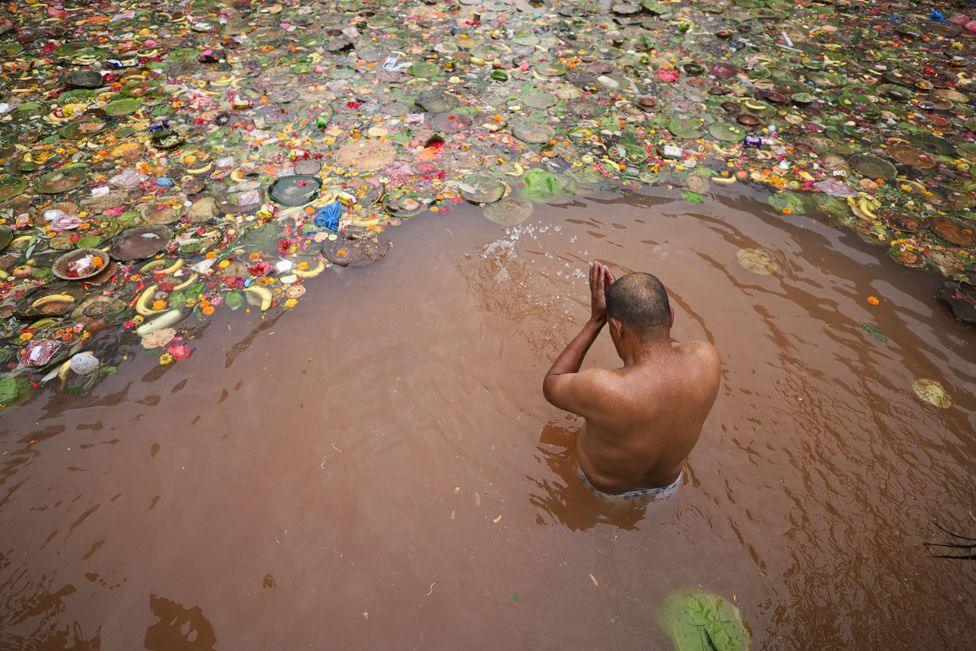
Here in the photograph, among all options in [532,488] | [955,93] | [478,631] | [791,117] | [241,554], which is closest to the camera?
[478,631]

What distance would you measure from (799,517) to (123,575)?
325 cm

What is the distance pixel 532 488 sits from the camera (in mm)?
2693

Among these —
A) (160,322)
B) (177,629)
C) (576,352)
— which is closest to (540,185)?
(576,352)

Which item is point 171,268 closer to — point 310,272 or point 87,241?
point 87,241

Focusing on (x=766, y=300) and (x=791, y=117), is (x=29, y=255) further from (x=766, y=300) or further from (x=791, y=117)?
(x=791, y=117)

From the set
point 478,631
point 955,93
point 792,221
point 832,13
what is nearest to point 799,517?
point 478,631

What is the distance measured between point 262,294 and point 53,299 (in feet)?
4.25

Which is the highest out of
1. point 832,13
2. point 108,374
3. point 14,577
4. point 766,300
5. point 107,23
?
point 832,13

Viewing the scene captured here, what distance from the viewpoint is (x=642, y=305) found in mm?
1960

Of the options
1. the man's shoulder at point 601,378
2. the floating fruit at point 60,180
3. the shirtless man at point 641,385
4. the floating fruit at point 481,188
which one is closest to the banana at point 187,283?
the floating fruit at point 60,180

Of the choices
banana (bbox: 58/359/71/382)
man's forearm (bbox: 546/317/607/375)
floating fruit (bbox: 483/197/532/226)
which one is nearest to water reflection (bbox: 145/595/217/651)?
banana (bbox: 58/359/71/382)

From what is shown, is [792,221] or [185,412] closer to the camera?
[185,412]

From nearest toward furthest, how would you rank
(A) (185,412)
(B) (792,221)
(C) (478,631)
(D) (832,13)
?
(C) (478,631) → (A) (185,412) → (B) (792,221) → (D) (832,13)

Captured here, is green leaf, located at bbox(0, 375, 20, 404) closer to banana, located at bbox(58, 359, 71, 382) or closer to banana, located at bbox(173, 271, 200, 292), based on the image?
banana, located at bbox(58, 359, 71, 382)
